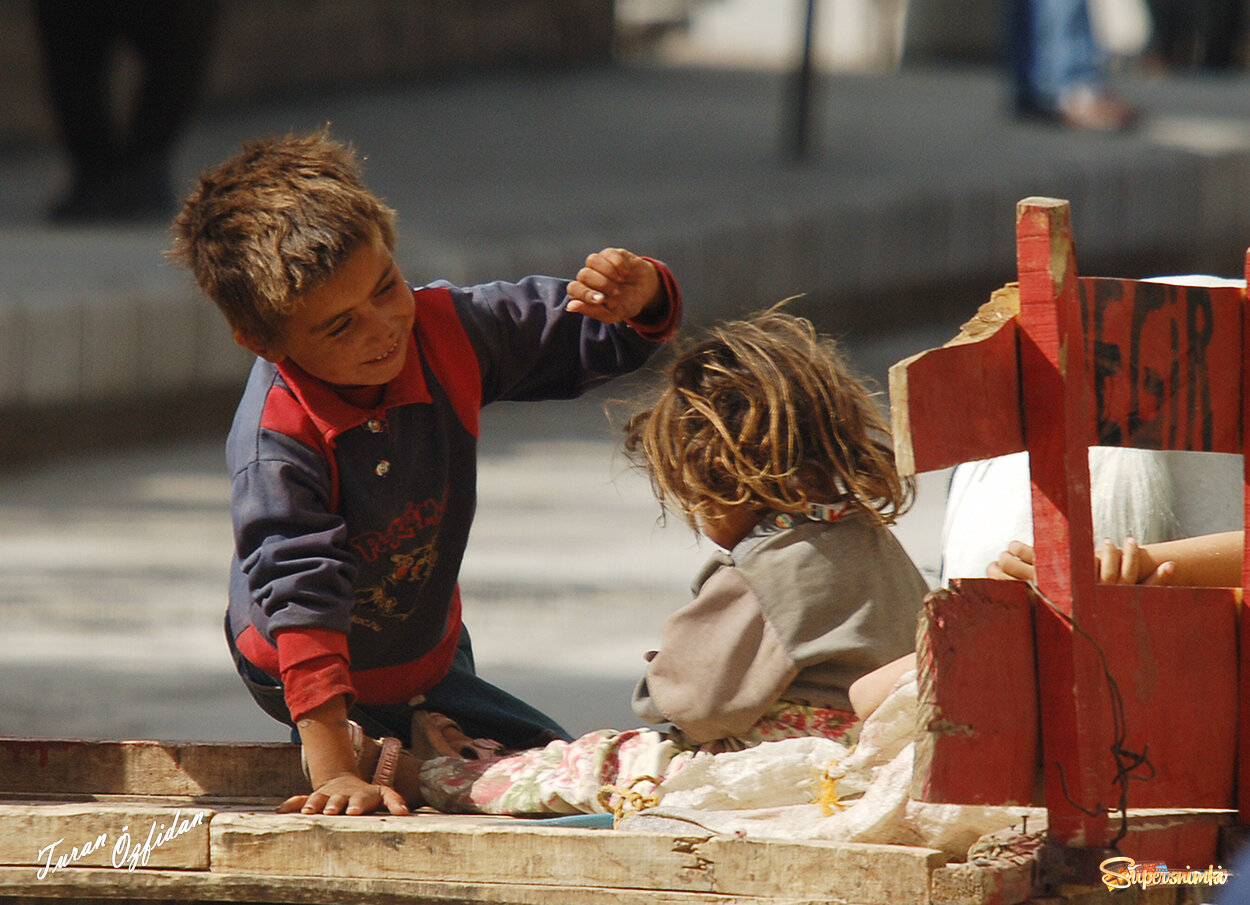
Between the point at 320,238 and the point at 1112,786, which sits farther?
the point at 320,238

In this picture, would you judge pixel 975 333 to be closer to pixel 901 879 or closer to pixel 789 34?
pixel 901 879

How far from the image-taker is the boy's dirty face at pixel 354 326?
2.06 metres

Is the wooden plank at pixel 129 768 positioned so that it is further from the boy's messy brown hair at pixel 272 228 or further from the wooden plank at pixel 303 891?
the boy's messy brown hair at pixel 272 228

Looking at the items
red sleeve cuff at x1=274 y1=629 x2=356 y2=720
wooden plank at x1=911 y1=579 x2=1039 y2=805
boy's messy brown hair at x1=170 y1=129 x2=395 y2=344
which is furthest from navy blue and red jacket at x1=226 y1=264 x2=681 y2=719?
wooden plank at x1=911 y1=579 x2=1039 y2=805

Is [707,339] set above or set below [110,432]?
above

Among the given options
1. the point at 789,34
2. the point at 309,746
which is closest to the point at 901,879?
the point at 309,746

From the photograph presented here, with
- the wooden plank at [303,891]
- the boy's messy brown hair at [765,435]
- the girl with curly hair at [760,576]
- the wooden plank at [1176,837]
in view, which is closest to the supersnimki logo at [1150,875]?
the wooden plank at [1176,837]

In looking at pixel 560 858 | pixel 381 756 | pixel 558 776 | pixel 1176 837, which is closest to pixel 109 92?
pixel 381 756

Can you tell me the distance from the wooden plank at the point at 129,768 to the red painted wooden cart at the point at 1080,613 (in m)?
0.98

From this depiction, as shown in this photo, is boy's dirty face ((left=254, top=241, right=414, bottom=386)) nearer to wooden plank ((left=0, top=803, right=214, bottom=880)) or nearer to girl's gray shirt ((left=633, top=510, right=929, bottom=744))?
girl's gray shirt ((left=633, top=510, right=929, bottom=744))

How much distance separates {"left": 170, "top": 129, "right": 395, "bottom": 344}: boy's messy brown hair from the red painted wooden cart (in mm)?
813

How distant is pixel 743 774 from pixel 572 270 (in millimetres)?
4147

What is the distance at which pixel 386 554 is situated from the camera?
86.4 inches

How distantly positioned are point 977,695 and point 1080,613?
0.39 feet
